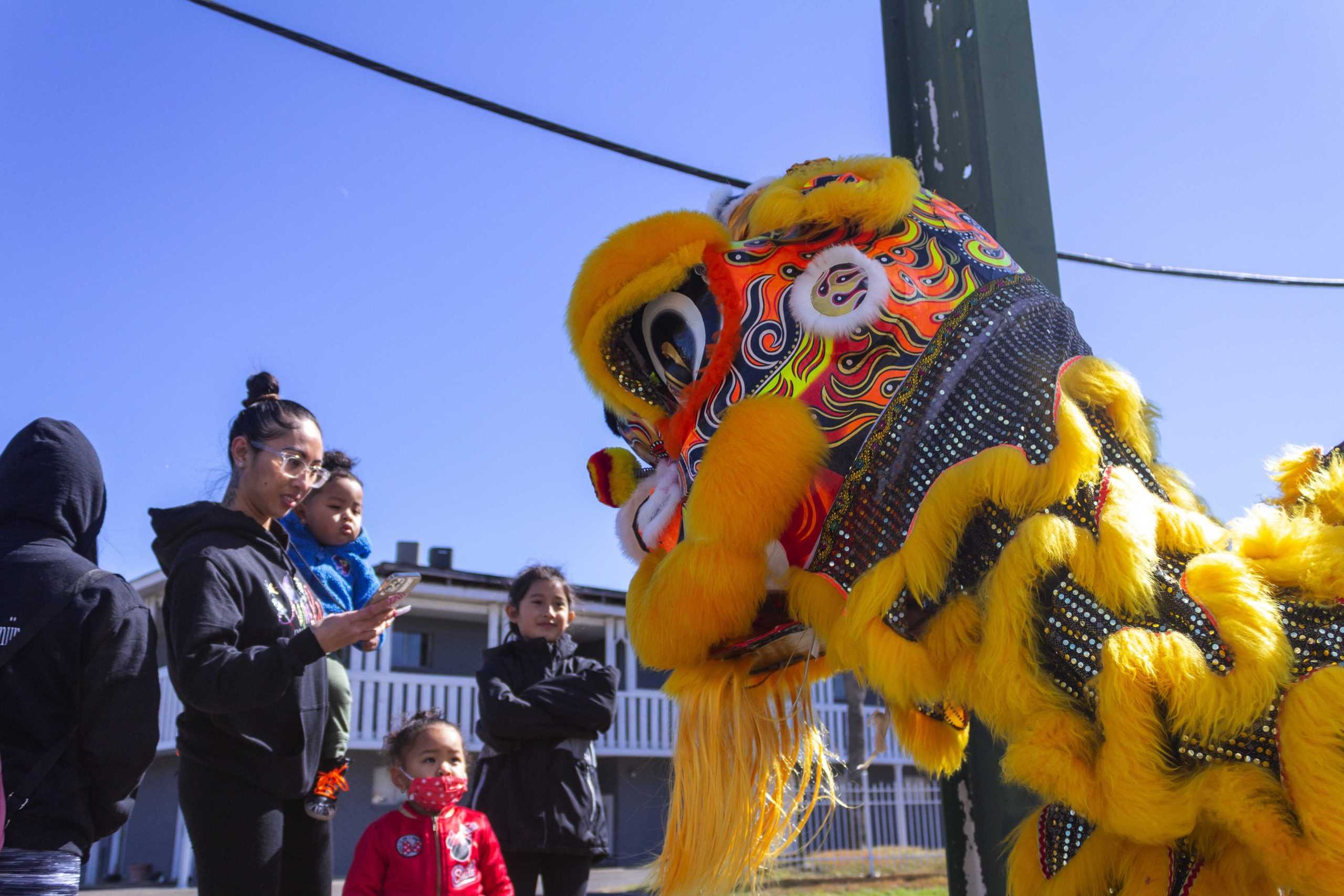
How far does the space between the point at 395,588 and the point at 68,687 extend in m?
0.62

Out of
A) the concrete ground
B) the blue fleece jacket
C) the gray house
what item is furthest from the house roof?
the blue fleece jacket

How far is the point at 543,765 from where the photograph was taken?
11.8 ft

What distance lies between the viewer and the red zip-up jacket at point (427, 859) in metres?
3.14

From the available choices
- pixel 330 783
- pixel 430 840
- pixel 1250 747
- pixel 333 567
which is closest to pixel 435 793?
pixel 430 840

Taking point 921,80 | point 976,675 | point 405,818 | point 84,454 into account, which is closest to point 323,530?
point 405,818

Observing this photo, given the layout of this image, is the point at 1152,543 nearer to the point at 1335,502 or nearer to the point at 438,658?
the point at 1335,502

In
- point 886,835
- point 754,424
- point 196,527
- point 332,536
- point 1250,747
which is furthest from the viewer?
point 886,835

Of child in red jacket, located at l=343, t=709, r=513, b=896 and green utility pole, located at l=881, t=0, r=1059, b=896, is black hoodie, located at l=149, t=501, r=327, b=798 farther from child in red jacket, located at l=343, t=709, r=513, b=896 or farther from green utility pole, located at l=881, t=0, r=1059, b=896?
green utility pole, located at l=881, t=0, r=1059, b=896

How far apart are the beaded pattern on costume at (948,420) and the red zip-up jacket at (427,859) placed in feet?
7.24

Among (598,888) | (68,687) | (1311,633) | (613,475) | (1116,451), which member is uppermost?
(613,475)

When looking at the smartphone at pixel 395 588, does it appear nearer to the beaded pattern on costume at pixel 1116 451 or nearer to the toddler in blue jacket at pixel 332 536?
the toddler in blue jacket at pixel 332 536

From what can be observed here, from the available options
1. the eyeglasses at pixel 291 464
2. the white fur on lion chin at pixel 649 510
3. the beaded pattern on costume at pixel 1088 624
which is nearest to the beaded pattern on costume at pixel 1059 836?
the beaded pattern on costume at pixel 1088 624

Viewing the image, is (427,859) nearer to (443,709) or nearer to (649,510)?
(649,510)

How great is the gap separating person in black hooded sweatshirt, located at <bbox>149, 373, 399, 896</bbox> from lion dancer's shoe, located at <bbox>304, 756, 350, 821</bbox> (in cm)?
3
